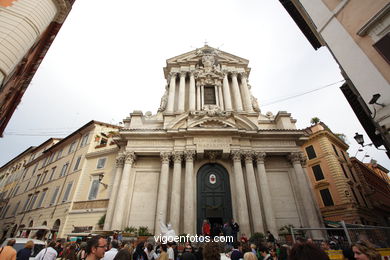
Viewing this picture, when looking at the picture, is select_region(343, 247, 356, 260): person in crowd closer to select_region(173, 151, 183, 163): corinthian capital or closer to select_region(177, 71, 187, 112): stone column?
select_region(173, 151, 183, 163): corinthian capital

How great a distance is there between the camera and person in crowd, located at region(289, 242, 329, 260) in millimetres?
1832

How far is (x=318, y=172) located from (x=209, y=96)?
17.4 metres

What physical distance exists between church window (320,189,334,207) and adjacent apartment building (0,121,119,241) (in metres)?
24.8

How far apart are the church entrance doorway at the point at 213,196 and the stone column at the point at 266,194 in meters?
2.58

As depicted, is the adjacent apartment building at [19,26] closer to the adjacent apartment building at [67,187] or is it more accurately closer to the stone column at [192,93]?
the stone column at [192,93]

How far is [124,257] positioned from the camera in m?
3.41

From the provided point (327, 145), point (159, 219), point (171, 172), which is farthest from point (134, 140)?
point (327, 145)

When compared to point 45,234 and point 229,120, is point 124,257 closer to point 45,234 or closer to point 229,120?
point 229,120

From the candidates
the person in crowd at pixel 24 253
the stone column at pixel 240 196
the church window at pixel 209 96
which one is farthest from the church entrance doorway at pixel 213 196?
the person in crowd at pixel 24 253

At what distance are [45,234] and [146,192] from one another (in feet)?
39.4

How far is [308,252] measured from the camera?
188 cm

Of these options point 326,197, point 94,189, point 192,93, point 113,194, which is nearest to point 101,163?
point 94,189

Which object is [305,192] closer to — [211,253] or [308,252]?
[211,253]

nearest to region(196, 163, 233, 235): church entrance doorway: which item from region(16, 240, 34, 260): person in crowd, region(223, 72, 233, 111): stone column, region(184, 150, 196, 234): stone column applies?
region(184, 150, 196, 234): stone column
